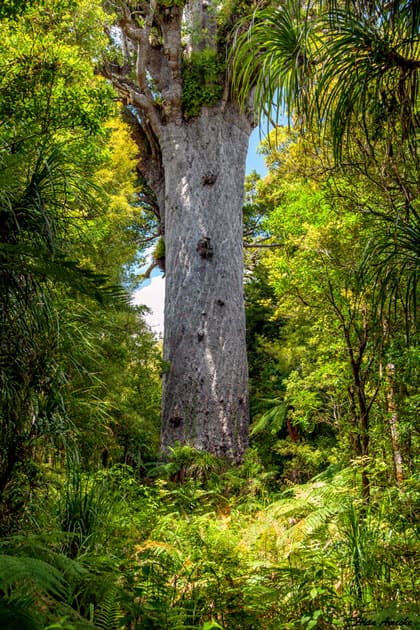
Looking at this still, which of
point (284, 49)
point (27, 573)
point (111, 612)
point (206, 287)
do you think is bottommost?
point (111, 612)

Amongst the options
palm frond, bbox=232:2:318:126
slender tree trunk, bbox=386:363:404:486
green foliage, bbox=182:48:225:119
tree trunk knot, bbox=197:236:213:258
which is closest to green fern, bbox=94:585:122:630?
palm frond, bbox=232:2:318:126

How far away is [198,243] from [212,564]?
627 cm

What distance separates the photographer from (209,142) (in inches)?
363

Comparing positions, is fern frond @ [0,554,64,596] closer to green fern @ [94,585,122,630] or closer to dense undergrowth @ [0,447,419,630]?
dense undergrowth @ [0,447,419,630]

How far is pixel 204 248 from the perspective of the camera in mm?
8562

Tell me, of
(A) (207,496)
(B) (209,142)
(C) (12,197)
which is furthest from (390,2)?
(B) (209,142)

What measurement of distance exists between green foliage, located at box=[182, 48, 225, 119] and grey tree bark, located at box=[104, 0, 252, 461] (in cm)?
13

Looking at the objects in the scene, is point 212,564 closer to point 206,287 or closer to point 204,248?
point 206,287

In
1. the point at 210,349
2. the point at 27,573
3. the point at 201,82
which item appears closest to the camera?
the point at 27,573

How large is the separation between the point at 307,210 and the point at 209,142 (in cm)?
326

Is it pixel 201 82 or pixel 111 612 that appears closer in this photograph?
pixel 111 612

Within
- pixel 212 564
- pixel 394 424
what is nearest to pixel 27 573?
pixel 212 564

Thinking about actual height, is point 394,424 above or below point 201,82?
below

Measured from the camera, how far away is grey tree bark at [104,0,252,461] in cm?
781
